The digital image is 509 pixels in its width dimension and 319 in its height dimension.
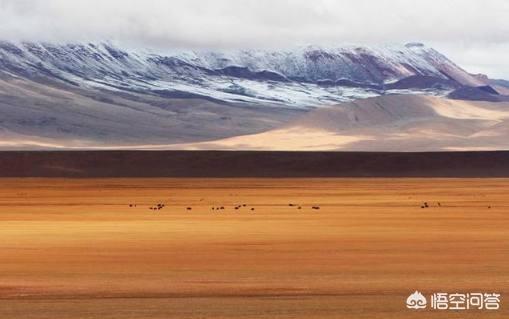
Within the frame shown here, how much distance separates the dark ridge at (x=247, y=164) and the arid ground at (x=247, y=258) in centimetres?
3364

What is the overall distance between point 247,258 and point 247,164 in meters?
61.3

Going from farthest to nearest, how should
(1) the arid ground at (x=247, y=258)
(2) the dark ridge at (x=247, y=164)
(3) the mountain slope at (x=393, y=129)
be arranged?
(3) the mountain slope at (x=393, y=129) → (2) the dark ridge at (x=247, y=164) → (1) the arid ground at (x=247, y=258)

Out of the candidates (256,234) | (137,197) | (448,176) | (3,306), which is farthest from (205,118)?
(3,306)

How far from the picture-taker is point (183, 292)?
59.0ft

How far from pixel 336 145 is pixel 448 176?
5490 cm

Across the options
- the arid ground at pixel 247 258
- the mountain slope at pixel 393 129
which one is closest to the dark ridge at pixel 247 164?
the arid ground at pixel 247 258

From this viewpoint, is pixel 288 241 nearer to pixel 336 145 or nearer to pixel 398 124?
pixel 336 145

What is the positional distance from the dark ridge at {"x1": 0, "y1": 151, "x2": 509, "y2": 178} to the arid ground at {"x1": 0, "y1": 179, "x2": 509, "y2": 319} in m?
33.6

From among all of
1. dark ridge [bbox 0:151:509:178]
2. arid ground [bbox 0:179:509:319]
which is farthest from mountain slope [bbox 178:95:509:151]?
arid ground [bbox 0:179:509:319]

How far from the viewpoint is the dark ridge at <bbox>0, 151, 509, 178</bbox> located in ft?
265

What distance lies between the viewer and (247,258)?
22.8m

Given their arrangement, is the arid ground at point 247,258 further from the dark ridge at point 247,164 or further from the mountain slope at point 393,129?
the mountain slope at point 393,129

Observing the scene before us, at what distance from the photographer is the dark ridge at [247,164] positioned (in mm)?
80812

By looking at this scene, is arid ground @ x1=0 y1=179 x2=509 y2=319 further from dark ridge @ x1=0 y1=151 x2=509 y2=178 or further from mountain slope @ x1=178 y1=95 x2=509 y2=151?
mountain slope @ x1=178 y1=95 x2=509 y2=151
